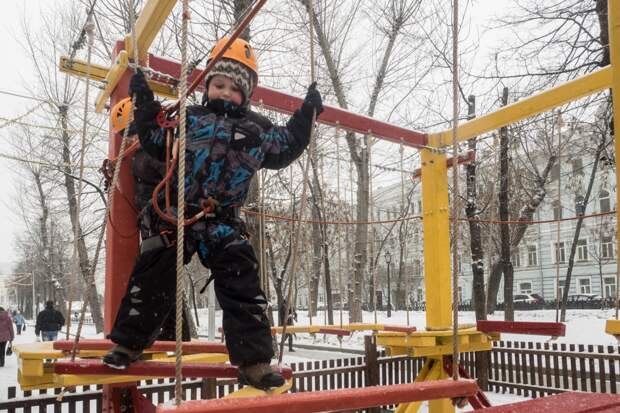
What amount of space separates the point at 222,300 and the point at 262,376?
0.38m

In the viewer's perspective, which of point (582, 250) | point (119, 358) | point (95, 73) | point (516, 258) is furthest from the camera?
point (516, 258)

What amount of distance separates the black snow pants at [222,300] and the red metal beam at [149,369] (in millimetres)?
107

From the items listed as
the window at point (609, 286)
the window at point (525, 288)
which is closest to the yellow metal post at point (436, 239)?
the window at point (609, 286)

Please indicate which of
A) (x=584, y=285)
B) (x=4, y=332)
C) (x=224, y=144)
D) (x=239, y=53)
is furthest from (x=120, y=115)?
(x=584, y=285)

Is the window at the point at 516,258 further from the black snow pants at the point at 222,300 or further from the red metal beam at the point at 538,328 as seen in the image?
the black snow pants at the point at 222,300

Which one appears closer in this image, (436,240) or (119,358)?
(119,358)

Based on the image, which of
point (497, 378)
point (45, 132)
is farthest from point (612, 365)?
point (45, 132)

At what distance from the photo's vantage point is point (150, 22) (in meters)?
3.49

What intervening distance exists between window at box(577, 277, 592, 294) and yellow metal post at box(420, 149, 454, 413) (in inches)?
1507

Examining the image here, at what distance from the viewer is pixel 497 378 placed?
973cm

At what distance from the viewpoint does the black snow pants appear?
91.4 inches

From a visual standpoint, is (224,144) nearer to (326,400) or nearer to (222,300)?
(222,300)

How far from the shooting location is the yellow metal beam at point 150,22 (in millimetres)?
3373

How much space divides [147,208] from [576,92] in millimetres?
3673
